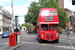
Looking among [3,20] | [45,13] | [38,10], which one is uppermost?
[38,10]

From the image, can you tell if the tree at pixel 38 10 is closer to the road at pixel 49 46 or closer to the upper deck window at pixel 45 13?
the upper deck window at pixel 45 13

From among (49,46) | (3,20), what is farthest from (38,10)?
(49,46)

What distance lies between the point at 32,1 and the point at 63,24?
1630 centimetres

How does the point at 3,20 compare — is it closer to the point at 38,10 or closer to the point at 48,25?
the point at 38,10

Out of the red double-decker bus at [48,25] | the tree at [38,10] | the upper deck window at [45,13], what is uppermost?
the tree at [38,10]

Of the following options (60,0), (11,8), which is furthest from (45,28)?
(60,0)

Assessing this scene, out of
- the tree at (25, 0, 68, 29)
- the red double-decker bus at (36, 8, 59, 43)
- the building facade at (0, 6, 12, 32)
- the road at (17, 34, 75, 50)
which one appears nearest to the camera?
the road at (17, 34, 75, 50)

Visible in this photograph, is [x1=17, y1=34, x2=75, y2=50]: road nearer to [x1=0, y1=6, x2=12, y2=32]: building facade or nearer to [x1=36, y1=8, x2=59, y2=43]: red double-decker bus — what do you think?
[x1=36, y1=8, x2=59, y2=43]: red double-decker bus

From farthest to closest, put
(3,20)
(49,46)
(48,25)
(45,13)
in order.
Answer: (3,20) → (45,13) → (48,25) → (49,46)

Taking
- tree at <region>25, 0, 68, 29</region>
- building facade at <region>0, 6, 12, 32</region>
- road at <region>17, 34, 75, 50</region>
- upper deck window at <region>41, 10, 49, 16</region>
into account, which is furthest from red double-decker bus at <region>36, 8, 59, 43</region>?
building facade at <region>0, 6, 12, 32</region>

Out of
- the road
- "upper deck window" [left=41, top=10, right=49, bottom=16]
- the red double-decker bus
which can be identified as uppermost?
"upper deck window" [left=41, top=10, right=49, bottom=16]

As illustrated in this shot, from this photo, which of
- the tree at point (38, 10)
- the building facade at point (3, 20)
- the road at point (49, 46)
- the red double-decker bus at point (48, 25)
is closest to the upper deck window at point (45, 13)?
the red double-decker bus at point (48, 25)

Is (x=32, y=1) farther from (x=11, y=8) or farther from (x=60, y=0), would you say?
(x=11, y=8)

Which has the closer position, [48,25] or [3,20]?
[48,25]
